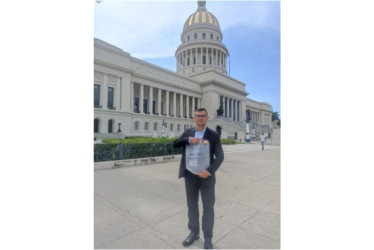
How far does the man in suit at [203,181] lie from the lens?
104 inches

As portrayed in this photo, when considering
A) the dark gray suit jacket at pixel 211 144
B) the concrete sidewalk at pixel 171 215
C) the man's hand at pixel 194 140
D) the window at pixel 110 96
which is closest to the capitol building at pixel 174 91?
the window at pixel 110 96

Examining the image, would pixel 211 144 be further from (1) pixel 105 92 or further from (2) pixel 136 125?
(2) pixel 136 125

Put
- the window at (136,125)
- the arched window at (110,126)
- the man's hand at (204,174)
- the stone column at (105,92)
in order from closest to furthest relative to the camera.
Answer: the man's hand at (204,174)
the stone column at (105,92)
the arched window at (110,126)
the window at (136,125)

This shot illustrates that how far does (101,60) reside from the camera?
107ft

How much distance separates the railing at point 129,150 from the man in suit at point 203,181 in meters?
6.53

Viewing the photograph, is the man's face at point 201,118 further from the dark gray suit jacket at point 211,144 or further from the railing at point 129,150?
the railing at point 129,150

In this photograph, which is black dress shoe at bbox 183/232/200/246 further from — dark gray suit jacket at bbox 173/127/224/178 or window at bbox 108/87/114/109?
window at bbox 108/87/114/109

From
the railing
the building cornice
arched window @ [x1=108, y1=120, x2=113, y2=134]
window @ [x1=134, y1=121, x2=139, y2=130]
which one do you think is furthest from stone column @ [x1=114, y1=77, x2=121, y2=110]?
the railing

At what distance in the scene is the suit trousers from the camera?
265cm

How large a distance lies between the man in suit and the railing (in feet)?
21.4

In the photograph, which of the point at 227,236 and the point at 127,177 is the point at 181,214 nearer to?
the point at 227,236

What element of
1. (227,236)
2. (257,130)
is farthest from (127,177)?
(257,130)

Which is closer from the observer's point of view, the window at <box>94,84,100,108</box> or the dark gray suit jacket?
the dark gray suit jacket

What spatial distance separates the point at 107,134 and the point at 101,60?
12.6 m
